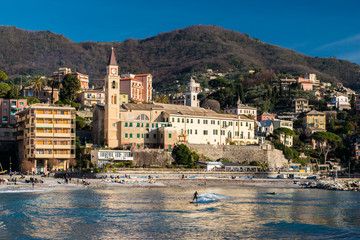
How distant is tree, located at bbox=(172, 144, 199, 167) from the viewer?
8464 centimetres

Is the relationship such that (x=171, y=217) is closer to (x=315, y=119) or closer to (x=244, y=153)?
(x=244, y=153)

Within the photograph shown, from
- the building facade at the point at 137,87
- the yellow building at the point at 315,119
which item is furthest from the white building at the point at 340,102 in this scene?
the building facade at the point at 137,87

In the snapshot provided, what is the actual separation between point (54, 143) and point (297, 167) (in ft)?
149

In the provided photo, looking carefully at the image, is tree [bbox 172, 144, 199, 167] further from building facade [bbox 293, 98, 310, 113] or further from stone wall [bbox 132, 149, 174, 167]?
building facade [bbox 293, 98, 310, 113]

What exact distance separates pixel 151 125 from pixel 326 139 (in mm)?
42581

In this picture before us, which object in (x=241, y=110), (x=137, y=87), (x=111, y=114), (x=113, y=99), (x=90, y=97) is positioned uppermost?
(x=137, y=87)

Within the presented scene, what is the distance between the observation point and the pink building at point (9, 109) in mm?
98000

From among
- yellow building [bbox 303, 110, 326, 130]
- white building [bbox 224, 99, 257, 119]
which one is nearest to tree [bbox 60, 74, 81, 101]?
white building [bbox 224, 99, 257, 119]

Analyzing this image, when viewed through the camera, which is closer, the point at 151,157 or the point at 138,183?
the point at 138,183

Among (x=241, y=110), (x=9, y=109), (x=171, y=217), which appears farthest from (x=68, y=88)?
(x=171, y=217)

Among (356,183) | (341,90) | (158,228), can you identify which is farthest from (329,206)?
(341,90)

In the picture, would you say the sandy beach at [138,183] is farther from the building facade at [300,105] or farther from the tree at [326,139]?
the building facade at [300,105]

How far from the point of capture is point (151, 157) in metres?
83.4

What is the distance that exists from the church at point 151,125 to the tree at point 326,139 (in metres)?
19.8
